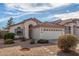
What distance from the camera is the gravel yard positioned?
13.7 ft

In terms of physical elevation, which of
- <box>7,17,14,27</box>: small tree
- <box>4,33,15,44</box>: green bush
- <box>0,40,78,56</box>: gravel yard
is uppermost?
<box>7,17,14,27</box>: small tree

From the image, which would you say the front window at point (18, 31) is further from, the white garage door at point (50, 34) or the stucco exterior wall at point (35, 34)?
the white garage door at point (50, 34)

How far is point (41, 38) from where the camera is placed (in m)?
4.24

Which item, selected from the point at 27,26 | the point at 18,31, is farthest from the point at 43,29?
the point at 18,31

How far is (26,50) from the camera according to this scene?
13.8 feet

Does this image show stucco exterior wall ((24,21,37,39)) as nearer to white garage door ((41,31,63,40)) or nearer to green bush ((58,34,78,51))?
white garage door ((41,31,63,40))

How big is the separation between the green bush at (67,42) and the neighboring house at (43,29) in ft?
0.24

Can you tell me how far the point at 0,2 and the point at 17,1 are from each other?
0.84 ft

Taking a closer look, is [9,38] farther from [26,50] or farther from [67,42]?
[67,42]

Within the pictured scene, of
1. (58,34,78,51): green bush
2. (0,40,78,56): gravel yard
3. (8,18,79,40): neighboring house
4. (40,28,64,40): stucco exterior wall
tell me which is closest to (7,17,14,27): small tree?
(8,18,79,40): neighboring house

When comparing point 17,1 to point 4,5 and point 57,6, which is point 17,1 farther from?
point 57,6

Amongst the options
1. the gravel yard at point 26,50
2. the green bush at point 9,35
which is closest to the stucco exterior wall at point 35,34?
the gravel yard at point 26,50

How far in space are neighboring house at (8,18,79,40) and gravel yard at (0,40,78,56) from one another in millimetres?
121

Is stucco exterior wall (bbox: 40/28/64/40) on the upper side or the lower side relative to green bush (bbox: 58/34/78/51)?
upper
